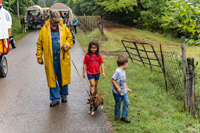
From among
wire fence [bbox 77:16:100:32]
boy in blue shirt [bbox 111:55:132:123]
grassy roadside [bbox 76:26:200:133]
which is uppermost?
A: wire fence [bbox 77:16:100:32]

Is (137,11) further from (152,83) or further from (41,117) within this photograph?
(41,117)

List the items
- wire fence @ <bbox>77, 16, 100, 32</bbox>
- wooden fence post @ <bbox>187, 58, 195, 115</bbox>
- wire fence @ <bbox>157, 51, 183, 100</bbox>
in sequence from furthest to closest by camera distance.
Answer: wire fence @ <bbox>77, 16, 100, 32</bbox> → wire fence @ <bbox>157, 51, 183, 100</bbox> → wooden fence post @ <bbox>187, 58, 195, 115</bbox>

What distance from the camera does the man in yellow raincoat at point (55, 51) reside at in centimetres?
524

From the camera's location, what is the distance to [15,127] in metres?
4.53

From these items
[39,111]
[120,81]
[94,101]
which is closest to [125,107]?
[120,81]

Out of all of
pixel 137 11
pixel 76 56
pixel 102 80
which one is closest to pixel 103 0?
pixel 137 11

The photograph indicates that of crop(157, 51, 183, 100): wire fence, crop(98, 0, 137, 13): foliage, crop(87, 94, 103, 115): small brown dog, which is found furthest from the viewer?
crop(98, 0, 137, 13): foliage

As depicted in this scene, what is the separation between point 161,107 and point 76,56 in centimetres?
760

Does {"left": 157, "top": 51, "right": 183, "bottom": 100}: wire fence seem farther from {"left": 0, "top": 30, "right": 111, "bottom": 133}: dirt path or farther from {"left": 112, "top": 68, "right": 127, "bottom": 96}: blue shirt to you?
{"left": 0, "top": 30, "right": 111, "bottom": 133}: dirt path

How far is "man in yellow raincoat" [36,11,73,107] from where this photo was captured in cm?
524

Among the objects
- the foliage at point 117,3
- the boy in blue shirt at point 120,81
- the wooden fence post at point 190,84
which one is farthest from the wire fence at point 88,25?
the boy in blue shirt at point 120,81

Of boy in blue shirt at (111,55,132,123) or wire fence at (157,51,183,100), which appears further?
wire fence at (157,51,183,100)

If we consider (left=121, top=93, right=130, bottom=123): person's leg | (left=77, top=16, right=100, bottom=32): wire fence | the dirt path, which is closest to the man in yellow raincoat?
the dirt path

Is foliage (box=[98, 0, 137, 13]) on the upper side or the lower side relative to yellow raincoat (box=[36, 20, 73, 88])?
upper
